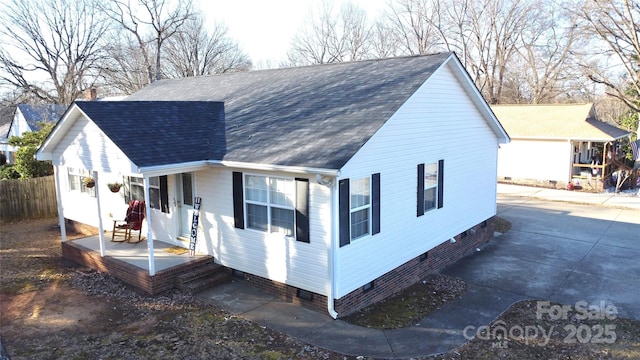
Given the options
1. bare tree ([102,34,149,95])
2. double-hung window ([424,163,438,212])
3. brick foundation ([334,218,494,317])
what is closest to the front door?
brick foundation ([334,218,494,317])

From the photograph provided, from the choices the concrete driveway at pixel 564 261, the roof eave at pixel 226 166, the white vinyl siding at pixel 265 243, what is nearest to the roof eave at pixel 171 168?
the roof eave at pixel 226 166

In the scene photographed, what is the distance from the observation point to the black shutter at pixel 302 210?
8.38 meters

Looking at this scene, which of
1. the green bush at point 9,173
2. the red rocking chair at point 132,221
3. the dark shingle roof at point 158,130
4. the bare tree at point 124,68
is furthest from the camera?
the bare tree at point 124,68

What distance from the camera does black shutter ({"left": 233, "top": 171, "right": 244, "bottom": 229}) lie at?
9477mm

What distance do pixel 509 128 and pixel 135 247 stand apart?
2164 cm

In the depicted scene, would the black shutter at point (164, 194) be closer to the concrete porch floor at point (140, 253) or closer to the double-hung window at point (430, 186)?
the concrete porch floor at point (140, 253)

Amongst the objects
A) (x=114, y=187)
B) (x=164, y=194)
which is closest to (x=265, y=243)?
(x=164, y=194)

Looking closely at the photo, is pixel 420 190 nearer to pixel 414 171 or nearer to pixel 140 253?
pixel 414 171

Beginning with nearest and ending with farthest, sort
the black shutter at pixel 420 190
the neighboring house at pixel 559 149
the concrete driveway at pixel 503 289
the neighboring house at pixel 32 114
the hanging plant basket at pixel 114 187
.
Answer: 1. the concrete driveway at pixel 503 289
2. the black shutter at pixel 420 190
3. the hanging plant basket at pixel 114 187
4. the neighboring house at pixel 559 149
5. the neighboring house at pixel 32 114

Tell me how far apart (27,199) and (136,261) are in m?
9.72

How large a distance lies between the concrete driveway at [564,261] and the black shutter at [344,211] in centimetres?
350

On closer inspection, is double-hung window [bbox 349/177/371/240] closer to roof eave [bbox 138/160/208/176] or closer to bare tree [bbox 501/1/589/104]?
roof eave [bbox 138/160/208/176]

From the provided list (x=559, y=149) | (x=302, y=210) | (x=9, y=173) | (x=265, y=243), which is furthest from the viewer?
(x=559, y=149)

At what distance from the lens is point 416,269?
34.9ft
